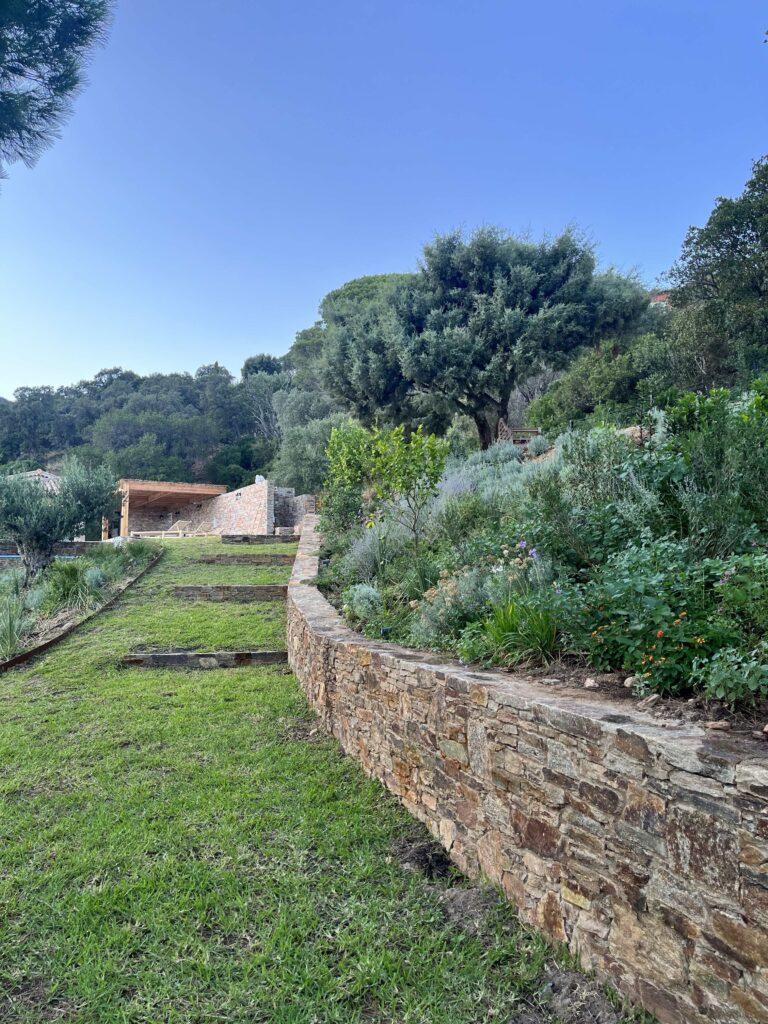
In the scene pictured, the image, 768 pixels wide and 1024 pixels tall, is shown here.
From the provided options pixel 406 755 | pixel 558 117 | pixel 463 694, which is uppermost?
pixel 558 117

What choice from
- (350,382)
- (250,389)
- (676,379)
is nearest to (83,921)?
Result: (350,382)

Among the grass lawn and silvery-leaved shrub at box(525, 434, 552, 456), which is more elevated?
silvery-leaved shrub at box(525, 434, 552, 456)

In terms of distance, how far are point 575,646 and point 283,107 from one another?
1248cm

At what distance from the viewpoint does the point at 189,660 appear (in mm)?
5383

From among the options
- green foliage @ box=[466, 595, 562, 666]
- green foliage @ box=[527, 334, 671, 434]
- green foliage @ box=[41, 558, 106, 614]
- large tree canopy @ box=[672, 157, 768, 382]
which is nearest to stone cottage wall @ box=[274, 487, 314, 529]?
green foliage @ box=[527, 334, 671, 434]

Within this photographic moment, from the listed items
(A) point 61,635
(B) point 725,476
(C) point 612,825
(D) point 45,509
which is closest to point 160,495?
(D) point 45,509

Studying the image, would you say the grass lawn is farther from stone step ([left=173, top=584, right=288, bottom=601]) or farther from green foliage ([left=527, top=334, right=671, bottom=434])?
green foliage ([left=527, top=334, right=671, bottom=434])

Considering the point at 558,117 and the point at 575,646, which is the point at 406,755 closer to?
the point at 575,646

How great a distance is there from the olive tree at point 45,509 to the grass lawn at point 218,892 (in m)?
7.24

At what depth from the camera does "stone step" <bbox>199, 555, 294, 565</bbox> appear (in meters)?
10.7

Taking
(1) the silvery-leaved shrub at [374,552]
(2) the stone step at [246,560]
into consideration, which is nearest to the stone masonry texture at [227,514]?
(2) the stone step at [246,560]

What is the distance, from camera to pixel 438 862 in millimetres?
2359

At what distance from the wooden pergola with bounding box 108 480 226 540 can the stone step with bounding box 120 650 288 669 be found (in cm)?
1768

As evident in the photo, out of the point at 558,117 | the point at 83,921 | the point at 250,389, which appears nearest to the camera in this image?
the point at 83,921
